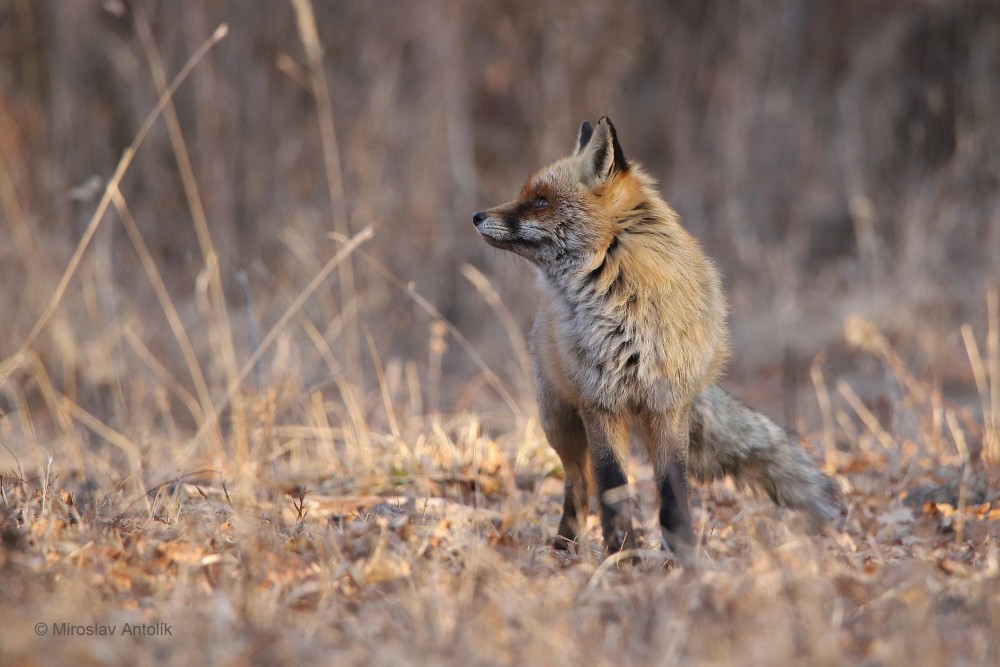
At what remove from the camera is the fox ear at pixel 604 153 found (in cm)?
439

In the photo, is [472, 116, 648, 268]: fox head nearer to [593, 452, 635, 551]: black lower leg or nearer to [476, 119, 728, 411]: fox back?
[476, 119, 728, 411]: fox back

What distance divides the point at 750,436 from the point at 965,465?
1.41 m

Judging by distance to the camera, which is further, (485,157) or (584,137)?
(485,157)

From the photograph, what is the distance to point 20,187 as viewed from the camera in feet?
31.2

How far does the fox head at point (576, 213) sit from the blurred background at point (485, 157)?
4.15 m

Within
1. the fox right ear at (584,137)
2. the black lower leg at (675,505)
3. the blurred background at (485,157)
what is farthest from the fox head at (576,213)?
the blurred background at (485,157)

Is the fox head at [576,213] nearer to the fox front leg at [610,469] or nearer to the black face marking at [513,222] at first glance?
the black face marking at [513,222]

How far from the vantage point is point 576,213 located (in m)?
4.48

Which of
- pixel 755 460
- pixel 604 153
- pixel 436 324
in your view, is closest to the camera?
pixel 604 153

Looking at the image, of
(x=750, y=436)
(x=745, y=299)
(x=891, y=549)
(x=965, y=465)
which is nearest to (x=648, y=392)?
(x=750, y=436)

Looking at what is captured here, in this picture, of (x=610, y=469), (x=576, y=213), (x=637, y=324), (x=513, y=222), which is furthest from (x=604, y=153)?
(x=610, y=469)

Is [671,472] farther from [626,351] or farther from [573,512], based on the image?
[573,512]

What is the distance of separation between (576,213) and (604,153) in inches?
11.5

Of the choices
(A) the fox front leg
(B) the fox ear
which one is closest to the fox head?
(B) the fox ear
